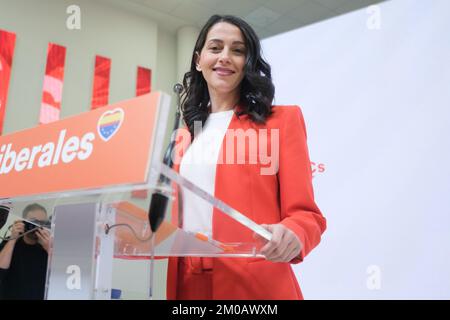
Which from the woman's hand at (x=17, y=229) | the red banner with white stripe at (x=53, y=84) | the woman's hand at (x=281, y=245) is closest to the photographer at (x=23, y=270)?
the woman's hand at (x=17, y=229)

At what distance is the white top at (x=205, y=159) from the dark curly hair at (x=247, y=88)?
6 cm

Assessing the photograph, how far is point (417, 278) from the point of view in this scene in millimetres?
1740

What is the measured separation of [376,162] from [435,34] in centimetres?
64

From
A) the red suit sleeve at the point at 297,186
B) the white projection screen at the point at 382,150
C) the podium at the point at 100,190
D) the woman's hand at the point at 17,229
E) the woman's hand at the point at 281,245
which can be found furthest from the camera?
the white projection screen at the point at 382,150

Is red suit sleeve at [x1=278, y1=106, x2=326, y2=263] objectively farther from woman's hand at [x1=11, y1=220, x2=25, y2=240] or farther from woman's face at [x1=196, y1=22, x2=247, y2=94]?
woman's hand at [x1=11, y1=220, x2=25, y2=240]

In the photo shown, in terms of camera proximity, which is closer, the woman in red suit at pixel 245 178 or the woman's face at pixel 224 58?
the woman in red suit at pixel 245 178

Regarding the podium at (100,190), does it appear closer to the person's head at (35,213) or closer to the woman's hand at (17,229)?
the person's head at (35,213)

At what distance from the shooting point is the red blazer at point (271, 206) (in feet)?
2.71

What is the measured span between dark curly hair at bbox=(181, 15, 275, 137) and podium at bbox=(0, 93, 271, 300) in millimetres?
478

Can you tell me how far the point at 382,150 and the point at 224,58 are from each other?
1.09 m

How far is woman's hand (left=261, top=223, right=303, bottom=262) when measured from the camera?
693 millimetres

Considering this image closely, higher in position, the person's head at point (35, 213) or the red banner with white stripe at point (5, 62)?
the red banner with white stripe at point (5, 62)

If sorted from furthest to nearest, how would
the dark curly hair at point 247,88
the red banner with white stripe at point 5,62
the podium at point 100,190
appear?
1. the red banner with white stripe at point 5,62
2. the dark curly hair at point 247,88
3. the podium at point 100,190
